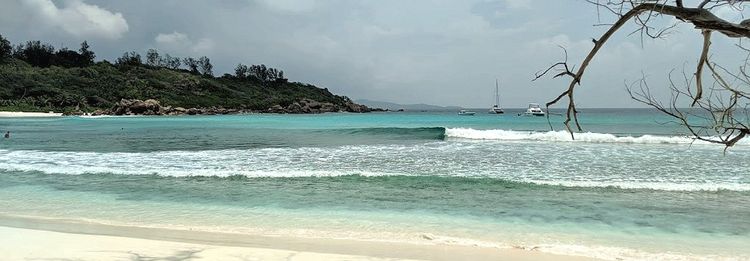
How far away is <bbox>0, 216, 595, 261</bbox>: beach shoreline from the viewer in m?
5.81

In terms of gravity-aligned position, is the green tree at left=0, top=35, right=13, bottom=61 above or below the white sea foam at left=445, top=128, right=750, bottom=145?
above

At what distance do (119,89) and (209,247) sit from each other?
114634mm

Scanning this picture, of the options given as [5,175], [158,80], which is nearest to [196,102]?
[158,80]

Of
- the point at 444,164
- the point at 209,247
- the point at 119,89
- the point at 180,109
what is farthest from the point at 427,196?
the point at 119,89

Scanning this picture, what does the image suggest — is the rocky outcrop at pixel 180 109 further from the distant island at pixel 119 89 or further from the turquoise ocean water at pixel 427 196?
the turquoise ocean water at pixel 427 196

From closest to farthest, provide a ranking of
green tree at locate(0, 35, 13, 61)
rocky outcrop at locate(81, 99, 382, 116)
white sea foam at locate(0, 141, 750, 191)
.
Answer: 1. white sea foam at locate(0, 141, 750, 191)
2. rocky outcrop at locate(81, 99, 382, 116)
3. green tree at locate(0, 35, 13, 61)

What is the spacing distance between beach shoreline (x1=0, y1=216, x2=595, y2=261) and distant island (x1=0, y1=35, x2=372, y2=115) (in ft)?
276

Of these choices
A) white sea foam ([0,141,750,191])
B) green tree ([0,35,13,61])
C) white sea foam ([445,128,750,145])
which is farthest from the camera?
green tree ([0,35,13,61])

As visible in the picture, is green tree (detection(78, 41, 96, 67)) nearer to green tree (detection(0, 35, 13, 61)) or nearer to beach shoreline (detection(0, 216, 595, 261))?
green tree (detection(0, 35, 13, 61))

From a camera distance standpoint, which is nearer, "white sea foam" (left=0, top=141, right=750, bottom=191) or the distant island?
"white sea foam" (left=0, top=141, right=750, bottom=191)

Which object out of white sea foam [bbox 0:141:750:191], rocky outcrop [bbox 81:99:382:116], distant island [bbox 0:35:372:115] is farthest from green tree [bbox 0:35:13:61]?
white sea foam [bbox 0:141:750:191]

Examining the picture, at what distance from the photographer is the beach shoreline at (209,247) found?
5.81m

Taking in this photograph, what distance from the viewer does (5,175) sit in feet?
43.1

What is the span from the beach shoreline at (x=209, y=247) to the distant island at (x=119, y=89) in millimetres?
84262
